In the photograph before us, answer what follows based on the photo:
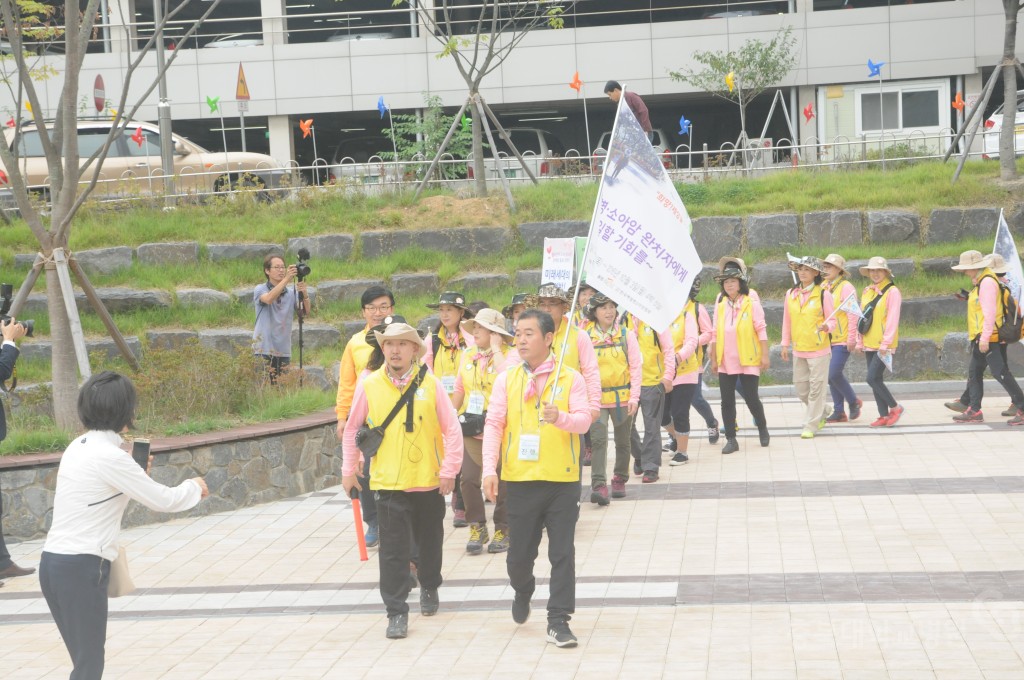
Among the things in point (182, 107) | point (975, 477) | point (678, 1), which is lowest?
point (975, 477)

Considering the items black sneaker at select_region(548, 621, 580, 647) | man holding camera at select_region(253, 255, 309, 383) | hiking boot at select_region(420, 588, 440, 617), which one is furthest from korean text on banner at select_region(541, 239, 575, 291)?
black sneaker at select_region(548, 621, 580, 647)

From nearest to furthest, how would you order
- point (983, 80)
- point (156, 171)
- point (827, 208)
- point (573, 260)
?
point (573, 260)
point (827, 208)
point (156, 171)
point (983, 80)

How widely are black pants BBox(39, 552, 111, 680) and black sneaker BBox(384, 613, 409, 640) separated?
6.57 ft

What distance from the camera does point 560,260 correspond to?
16234 millimetres

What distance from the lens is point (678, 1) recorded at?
34719 millimetres

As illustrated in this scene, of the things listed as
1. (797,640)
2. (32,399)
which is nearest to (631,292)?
(797,640)

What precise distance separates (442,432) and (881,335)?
25.5 ft

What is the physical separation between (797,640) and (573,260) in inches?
403

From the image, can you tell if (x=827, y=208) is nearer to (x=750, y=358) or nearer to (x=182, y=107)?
(x=750, y=358)

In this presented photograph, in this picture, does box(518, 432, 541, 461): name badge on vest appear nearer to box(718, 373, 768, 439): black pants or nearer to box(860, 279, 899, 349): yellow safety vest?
box(718, 373, 768, 439): black pants

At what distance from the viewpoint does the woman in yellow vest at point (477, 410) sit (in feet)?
29.5

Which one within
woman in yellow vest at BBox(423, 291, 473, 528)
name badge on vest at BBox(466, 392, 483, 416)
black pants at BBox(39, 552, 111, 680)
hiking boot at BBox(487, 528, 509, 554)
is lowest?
hiking boot at BBox(487, 528, 509, 554)

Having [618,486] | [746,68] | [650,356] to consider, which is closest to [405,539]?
[618,486]

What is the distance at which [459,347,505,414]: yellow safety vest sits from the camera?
29.5 ft
